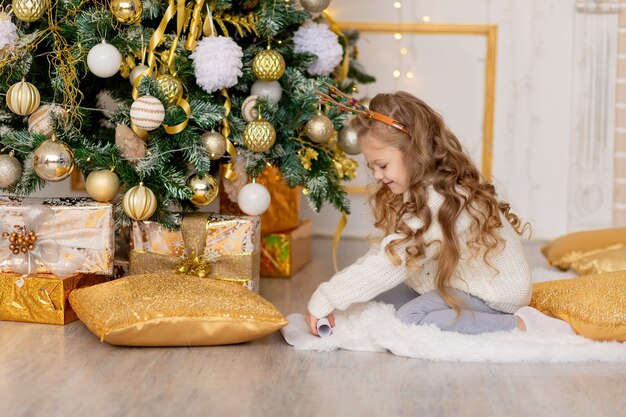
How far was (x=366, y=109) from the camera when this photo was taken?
1959 mm

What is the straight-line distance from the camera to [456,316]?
1.88 meters

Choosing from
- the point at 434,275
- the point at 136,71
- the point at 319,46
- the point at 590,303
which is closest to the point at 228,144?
the point at 136,71

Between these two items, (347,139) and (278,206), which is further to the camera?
(278,206)

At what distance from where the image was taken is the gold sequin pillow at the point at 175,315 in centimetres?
174

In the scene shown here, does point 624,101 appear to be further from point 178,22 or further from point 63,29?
point 63,29

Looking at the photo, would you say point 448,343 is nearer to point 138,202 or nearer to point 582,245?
point 138,202

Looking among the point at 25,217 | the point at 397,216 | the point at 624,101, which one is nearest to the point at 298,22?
the point at 397,216

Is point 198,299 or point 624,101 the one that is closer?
point 198,299

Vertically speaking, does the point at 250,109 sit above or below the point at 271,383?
above

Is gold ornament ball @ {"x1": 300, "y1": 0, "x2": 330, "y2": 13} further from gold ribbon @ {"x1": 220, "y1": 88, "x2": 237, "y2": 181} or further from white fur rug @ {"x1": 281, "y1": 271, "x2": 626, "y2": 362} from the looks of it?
white fur rug @ {"x1": 281, "y1": 271, "x2": 626, "y2": 362}

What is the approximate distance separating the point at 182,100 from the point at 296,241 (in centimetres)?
77

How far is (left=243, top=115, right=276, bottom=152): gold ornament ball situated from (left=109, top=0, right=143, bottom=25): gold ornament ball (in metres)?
0.39

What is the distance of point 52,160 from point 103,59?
0.90 feet

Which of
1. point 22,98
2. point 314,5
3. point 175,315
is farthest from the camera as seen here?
point 314,5
